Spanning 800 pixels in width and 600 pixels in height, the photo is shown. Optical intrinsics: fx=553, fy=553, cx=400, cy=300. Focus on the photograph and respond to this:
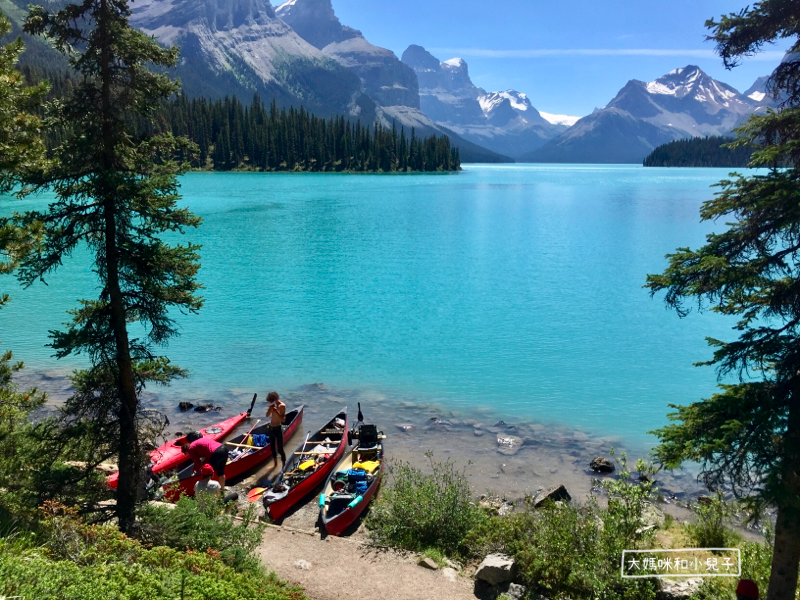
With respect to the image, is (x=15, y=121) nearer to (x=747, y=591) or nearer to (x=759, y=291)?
(x=759, y=291)

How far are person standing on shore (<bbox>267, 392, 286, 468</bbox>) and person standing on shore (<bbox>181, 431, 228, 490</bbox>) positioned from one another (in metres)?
1.85

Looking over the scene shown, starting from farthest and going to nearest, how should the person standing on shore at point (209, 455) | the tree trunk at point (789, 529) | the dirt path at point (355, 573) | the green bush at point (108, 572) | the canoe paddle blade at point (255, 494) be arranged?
the canoe paddle blade at point (255, 494)
the person standing on shore at point (209, 455)
the dirt path at point (355, 573)
the tree trunk at point (789, 529)
the green bush at point (108, 572)

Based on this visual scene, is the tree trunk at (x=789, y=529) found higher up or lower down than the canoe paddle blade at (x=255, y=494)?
higher up

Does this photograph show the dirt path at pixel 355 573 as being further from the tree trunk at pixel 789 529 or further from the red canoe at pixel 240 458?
the tree trunk at pixel 789 529

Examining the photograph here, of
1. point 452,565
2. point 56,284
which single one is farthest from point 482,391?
point 56,284

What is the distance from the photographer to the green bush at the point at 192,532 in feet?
34.1

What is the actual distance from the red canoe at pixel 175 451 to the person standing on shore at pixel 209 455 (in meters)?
1.09

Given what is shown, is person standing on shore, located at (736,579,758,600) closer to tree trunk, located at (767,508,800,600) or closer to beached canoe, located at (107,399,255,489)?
tree trunk, located at (767,508,800,600)

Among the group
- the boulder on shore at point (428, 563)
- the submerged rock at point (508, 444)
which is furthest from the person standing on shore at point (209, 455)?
the submerged rock at point (508, 444)

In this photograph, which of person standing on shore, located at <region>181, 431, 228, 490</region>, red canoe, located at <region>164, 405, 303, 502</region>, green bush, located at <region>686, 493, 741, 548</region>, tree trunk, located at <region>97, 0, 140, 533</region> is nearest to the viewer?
tree trunk, located at <region>97, 0, 140, 533</region>

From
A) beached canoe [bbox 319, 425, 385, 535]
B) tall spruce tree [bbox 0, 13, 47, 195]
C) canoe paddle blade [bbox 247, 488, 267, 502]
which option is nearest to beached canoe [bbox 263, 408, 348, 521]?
beached canoe [bbox 319, 425, 385, 535]

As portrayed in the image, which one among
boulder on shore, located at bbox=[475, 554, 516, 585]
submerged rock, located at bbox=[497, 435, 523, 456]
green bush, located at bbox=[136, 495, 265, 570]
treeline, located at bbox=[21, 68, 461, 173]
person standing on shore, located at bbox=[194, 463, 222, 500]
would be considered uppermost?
treeline, located at bbox=[21, 68, 461, 173]

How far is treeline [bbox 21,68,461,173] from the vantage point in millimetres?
160250

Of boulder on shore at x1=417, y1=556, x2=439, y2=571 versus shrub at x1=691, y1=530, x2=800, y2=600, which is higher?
shrub at x1=691, y1=530, x2=800, y2=600
